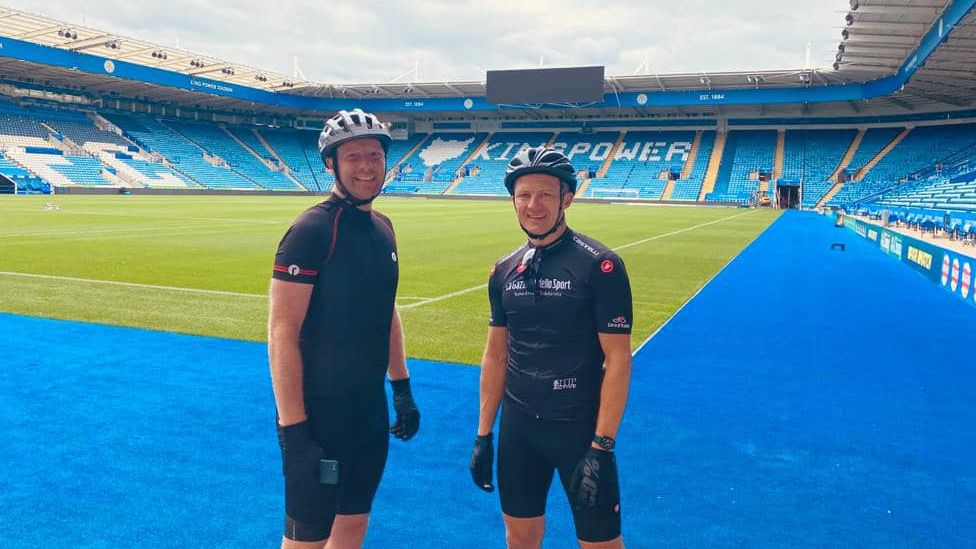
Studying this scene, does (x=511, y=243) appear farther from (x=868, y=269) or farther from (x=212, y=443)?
(x=212, y=443)

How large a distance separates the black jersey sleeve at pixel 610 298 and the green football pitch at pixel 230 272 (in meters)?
4.93

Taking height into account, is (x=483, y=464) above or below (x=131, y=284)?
above

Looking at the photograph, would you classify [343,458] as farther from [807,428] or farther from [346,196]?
[807,428]

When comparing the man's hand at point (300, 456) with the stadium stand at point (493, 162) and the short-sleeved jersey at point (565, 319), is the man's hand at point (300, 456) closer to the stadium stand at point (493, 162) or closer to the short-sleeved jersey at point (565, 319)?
the short-sleeved jersey at point (565, 319)

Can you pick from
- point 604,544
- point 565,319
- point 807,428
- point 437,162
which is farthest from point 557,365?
point 437,162

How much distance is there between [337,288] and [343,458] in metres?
0.74

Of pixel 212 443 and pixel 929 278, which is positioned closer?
pixel 212 443

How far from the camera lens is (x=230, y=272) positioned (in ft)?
44.8

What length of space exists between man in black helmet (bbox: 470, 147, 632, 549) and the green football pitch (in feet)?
15.0

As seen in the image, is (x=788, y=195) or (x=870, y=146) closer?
(x=870, y=146)

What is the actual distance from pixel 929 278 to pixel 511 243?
10.8 metres

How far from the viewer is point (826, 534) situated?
3.96 metres

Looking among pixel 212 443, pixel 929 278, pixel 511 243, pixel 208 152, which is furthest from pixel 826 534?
pixel 208 152

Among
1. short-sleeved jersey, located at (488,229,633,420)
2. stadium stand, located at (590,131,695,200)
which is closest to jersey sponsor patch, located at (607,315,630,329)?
short-sleeved jersey, located at (488,229,633,420)
